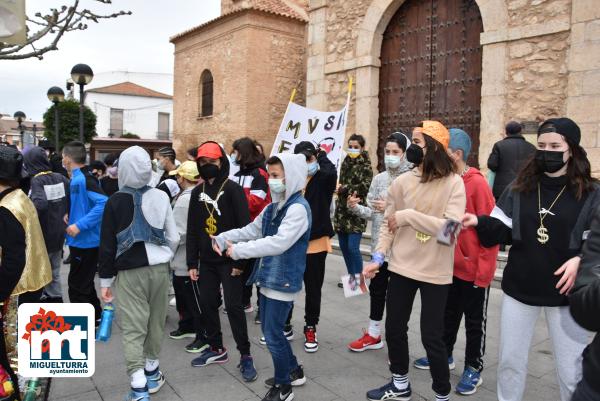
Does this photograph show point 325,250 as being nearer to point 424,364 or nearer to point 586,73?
point 424,364

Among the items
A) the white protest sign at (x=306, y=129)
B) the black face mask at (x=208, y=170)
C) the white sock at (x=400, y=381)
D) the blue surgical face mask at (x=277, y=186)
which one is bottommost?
the white sock at (x=400, y=381)

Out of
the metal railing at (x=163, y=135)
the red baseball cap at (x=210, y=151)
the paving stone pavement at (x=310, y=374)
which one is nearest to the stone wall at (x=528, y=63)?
the paving stone pavement at (x=310, y=374)

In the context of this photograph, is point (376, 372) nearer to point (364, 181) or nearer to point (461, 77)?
point (364, 181)

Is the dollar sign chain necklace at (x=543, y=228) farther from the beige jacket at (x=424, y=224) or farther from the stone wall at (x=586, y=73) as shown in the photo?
the stone wall at (x=586, y=73)

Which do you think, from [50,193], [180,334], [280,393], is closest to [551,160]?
[280,393]

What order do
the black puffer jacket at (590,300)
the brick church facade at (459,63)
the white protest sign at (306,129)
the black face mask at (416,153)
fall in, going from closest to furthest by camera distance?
the black puffer jacket at (590,300)
the black face mask at (416,153)
the white protest sign at (306,129)
the brick church facade at (459,63)

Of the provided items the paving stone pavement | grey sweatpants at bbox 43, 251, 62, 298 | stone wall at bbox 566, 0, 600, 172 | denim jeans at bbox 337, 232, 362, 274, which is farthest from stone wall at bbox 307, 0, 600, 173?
grey sweatpants at bbox 43, 251, 62, 298

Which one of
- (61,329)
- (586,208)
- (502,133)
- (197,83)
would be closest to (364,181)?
(586,208)

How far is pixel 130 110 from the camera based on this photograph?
55.2 m

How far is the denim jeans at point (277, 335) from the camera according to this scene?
329 cm

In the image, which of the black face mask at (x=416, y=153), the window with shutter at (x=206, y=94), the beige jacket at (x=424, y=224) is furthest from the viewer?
the window with shutter at (x=206, y=94)

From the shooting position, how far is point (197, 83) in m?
20.2

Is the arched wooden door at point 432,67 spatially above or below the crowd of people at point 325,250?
above

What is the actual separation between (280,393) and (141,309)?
113 cm
